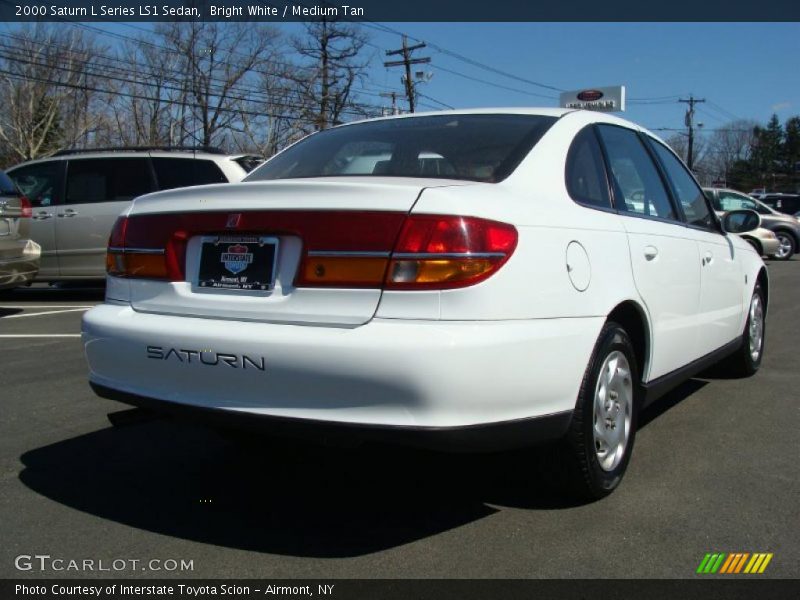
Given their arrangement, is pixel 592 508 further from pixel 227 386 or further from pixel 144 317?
Result: pixel 144 317

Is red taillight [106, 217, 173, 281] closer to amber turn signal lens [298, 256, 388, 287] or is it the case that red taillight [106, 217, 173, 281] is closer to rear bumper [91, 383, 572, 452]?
rear bumper [91, 383, 572, 452]

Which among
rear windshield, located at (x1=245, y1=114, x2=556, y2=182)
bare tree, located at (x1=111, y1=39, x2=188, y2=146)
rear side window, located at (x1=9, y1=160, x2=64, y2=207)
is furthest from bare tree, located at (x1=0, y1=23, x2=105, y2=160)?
rear windshield, located at (x1=245, y1=114, x2=556, y2=182)

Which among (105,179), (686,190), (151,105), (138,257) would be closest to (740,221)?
(686,190)

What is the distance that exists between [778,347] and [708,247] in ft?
10.1

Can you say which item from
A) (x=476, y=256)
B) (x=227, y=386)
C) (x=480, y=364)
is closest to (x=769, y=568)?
(x=480, y=364)

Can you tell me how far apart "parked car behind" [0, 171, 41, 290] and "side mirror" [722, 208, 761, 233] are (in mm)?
7037

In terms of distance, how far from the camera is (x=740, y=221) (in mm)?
5148

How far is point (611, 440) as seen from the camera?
129 inches

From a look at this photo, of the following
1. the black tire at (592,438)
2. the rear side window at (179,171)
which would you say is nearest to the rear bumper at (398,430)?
the black tire at (592,438)

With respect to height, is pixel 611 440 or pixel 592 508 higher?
pixel 611 440

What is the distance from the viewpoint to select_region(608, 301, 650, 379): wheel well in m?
3.36

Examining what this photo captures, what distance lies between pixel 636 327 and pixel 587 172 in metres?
0.73

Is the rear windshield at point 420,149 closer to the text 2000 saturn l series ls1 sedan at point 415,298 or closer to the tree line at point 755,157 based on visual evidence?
the text 2000 saturn l series ls1 sedan at point 415,298
